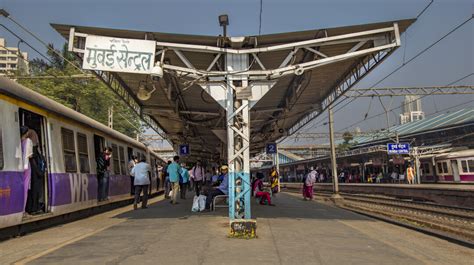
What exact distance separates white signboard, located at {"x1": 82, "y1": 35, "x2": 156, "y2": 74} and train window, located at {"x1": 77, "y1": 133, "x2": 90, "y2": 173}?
2990 mm

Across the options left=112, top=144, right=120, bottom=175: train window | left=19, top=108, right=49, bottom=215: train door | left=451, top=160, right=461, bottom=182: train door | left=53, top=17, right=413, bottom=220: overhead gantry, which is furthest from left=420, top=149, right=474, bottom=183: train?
left=19, top=108, right=49, bottom=215: train door

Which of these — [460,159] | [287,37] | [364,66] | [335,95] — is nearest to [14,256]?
[287,37]

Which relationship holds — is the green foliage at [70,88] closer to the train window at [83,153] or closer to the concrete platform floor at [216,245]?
the train window at [83,153]

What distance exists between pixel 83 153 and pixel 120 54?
142 inches

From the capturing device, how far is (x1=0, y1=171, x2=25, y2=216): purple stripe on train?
685cm

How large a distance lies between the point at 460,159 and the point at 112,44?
29.7 metres

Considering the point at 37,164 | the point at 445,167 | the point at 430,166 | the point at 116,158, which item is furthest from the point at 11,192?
the point at 430,166

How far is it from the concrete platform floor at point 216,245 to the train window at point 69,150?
55.2 inches

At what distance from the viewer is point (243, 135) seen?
28.6 ft

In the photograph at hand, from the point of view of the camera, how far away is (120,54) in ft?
28.5

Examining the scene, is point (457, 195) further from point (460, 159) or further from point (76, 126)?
point (76, 126)

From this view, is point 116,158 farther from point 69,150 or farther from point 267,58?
point 267,58

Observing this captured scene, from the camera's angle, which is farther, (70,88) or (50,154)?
(70,88)

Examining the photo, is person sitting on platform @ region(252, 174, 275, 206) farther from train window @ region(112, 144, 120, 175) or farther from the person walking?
the person walking
